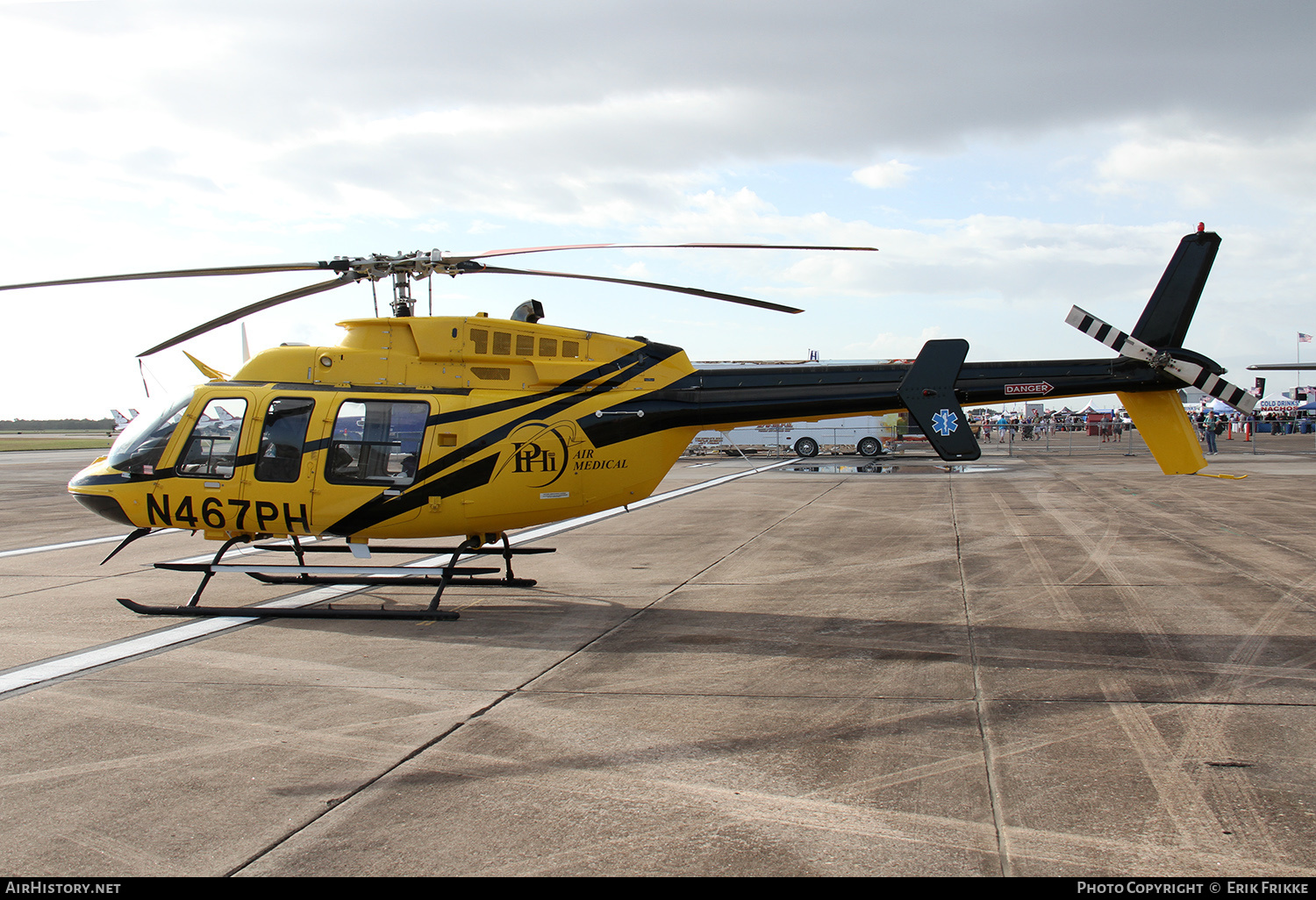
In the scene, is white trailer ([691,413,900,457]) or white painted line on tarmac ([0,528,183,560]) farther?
white trailer ([691,413,900,457])

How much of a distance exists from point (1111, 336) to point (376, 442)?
796cm

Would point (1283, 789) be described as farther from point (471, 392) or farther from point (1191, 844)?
point (471, 392)

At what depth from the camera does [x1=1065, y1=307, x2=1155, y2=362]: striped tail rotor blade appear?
898 centimetres

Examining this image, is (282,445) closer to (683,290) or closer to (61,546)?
(683,290)

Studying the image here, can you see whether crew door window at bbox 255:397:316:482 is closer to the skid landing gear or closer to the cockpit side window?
the cockpit side window

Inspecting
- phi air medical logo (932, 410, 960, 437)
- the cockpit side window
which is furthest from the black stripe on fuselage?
phi air medical logo (932, 410, 960, 437)

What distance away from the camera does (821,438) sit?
4094cm

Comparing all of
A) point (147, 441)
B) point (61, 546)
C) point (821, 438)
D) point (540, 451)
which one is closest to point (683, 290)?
point (540, 451)

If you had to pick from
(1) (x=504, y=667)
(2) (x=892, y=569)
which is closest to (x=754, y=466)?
(2) (x=892, y=569)

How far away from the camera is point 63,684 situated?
6.38m

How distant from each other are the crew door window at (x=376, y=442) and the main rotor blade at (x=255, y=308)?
1.46m

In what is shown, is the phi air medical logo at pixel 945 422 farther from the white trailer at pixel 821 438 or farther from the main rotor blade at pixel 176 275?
the white trailer at pixel 821 438

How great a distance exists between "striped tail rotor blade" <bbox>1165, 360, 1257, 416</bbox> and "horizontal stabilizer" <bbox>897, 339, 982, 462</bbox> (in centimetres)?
217

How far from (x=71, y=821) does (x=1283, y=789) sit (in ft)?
20.0
